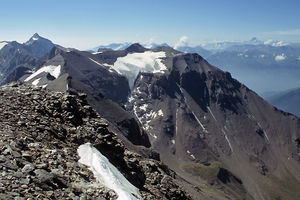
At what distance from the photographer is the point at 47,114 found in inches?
1129

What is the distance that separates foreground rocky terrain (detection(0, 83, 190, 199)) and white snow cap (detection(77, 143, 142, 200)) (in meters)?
0.56

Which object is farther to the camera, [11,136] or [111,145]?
Answer: [111,145]

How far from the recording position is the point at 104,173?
22.3 m

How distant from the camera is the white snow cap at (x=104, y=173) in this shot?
20.7m

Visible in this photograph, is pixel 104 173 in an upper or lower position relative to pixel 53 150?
lower

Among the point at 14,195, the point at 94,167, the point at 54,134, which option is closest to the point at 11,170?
the point at 14,195

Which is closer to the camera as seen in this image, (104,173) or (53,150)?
(53,150)

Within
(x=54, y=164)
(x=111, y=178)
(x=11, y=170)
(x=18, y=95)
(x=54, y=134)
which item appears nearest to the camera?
(x=11, y=170)

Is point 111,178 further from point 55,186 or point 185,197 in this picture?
point 185,197

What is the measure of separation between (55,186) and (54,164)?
2.53 meters

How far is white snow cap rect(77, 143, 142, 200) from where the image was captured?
2068cm

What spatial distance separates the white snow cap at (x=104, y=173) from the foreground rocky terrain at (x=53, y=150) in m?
0.56

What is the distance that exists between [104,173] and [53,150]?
12.7 ft

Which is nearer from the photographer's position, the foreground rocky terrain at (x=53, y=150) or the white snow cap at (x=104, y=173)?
the foreground rocky terrain at (x=53, y=150)
